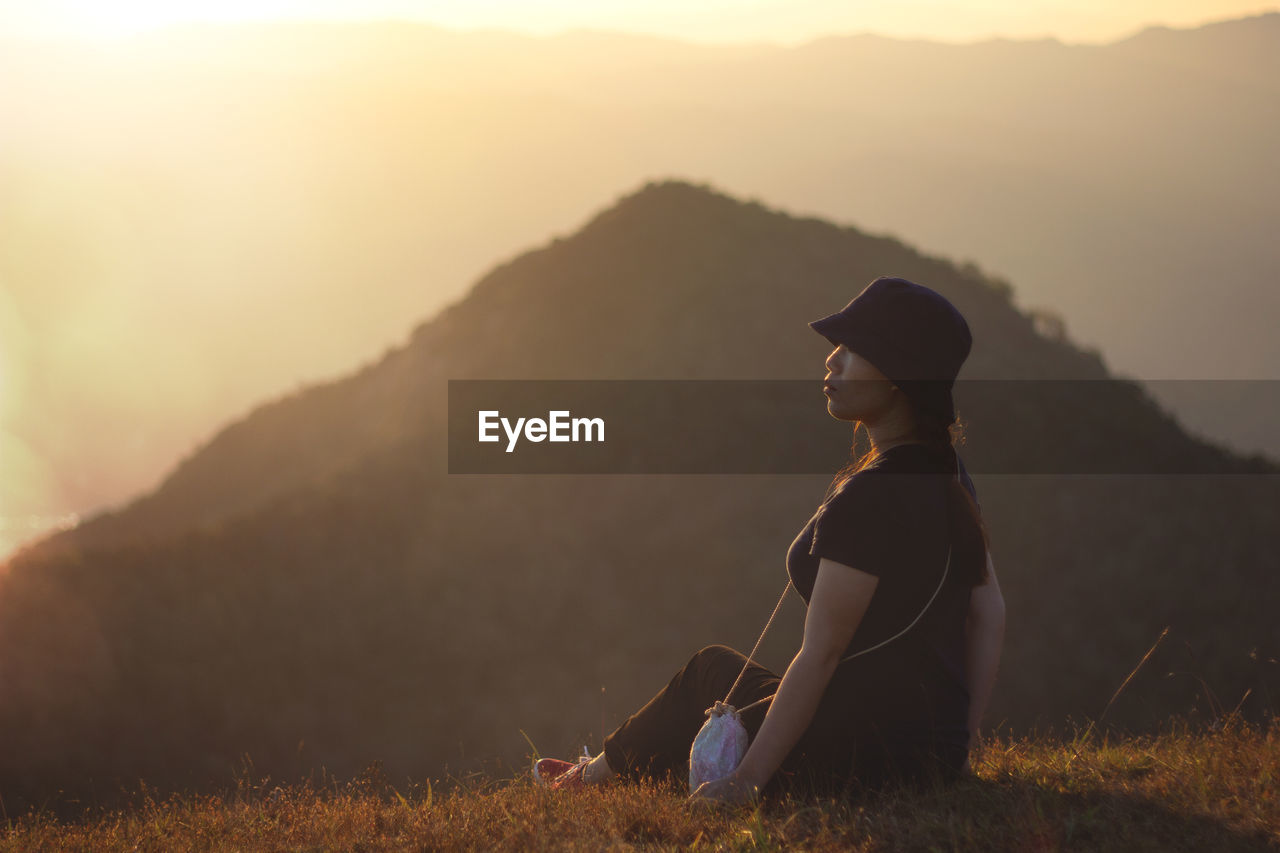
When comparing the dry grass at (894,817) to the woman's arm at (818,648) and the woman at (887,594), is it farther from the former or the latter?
the woman's arm at (818,648)

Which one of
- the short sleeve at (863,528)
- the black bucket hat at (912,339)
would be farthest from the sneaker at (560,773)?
the black bucket hat at (912,339)

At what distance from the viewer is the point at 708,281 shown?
115ft

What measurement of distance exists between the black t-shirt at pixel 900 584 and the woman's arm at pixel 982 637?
15 cm

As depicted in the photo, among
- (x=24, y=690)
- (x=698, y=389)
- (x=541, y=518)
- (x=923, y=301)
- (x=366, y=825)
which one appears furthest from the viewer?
(x=698, y=389)

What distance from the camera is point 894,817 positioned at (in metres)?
3.87

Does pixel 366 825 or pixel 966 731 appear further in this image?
pixel 366 825

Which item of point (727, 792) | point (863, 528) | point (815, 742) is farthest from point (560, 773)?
point (863, 528)

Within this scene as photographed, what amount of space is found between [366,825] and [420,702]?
850 inches

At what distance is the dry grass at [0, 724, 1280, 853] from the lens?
12.3 feet

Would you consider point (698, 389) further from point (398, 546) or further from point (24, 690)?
point (24, 690)

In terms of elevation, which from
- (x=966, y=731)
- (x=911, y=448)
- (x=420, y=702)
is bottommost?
(x=420, y=702)

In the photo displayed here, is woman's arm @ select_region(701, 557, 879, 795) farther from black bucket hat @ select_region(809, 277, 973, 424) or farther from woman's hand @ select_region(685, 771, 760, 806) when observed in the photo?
black bucket hat @ select_region(809, 277, 973, 424)

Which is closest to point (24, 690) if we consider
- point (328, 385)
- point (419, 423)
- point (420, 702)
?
point (420, 702)

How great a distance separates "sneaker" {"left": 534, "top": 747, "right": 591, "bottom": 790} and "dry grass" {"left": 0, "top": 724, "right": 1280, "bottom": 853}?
12cm
